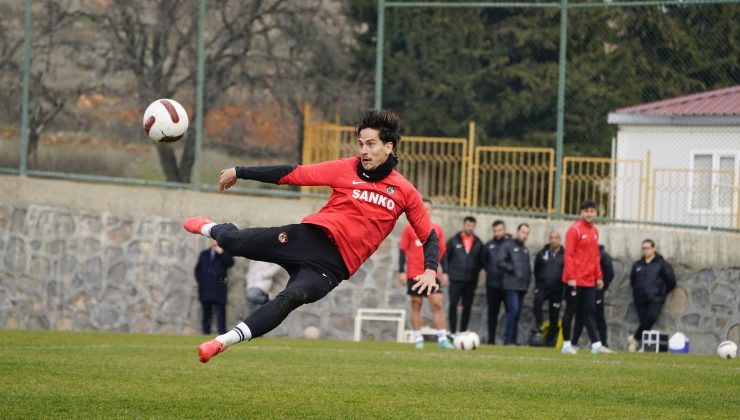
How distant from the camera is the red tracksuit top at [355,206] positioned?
9.30 m

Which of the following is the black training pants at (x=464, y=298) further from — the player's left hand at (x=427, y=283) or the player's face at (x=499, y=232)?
the player's left hand at (x=427, y=283)

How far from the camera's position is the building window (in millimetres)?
19125

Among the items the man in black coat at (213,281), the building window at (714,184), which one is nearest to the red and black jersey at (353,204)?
the building window at (714,184)

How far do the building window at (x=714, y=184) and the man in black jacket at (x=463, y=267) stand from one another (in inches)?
132

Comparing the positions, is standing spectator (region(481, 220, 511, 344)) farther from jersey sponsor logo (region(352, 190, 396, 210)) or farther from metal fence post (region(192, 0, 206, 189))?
jersey sponsor logo (region(352, 190, 396, 210))

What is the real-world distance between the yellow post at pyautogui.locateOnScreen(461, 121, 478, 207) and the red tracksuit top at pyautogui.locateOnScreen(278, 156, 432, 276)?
34.8 feet

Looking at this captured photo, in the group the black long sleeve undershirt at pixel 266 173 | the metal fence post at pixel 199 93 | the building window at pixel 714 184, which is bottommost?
the black long sleeve undershirt at pixel 266 173

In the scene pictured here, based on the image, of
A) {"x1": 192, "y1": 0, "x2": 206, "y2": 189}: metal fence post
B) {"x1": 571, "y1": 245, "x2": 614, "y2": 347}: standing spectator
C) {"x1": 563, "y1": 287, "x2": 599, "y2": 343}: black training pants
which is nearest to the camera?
{"x1": 563, "y1": 287, "x2": 599, "y2": 343}: black training pants

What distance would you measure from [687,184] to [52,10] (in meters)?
10.8

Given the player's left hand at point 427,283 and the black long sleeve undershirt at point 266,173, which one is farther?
the black long sleeve undershirt at point 266,173

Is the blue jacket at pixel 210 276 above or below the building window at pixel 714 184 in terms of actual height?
below

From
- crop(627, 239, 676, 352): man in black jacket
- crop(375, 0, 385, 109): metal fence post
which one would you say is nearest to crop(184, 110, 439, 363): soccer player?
crop(627, 239, 676, 352): man in black jacket

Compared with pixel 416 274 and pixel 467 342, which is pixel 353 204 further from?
pixel 416 274

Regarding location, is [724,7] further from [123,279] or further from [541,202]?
[123,279]
